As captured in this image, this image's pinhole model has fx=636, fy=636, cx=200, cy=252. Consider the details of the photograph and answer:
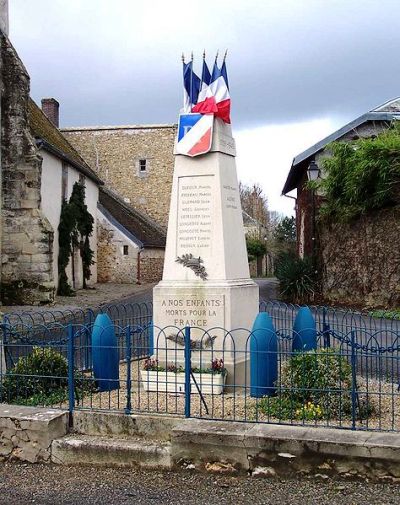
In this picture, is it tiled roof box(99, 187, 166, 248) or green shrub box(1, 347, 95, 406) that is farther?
tiled roof box(99, 187, 166, 248)

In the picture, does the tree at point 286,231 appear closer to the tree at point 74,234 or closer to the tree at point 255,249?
the tree at point 255,249

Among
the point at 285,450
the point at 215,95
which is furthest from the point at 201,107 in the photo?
the point at 285,450

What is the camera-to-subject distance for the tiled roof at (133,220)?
114 ft

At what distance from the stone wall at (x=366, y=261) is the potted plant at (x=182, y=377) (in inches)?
477

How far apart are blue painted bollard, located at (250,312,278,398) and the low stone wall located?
6.60ft

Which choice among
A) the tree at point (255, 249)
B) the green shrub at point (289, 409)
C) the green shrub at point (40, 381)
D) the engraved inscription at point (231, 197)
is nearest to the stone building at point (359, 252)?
the engraved inscription at point (231, 197)

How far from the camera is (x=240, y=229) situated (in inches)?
319

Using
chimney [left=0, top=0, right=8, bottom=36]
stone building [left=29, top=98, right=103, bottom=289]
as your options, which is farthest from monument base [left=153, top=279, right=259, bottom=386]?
chimney [left=0, top=0, right=8, bottom=36]

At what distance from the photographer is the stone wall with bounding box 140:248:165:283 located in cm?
3353

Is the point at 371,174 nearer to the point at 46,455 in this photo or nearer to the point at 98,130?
the point at 46,455

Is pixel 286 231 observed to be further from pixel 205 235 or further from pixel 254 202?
pixel 205 235

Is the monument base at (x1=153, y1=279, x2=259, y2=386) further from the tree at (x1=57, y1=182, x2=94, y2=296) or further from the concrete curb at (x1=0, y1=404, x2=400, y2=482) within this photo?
the tree at (x1=57, y1=182, x2=94, y2=296)

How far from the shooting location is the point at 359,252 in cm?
1939

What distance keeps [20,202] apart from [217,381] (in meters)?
14.7
